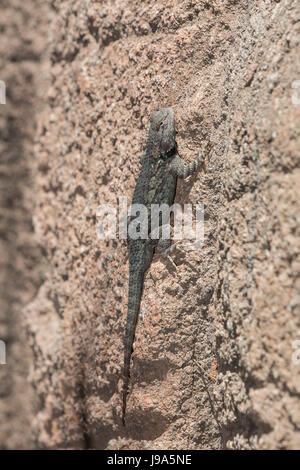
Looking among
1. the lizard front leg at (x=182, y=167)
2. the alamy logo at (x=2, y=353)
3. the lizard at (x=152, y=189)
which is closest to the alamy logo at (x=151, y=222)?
the lizard at (x=152, y=189)

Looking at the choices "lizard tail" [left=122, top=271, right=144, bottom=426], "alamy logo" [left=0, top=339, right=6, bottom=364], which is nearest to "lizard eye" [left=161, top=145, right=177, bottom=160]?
"lizard tail" [left=122, top=271, right=144, bottom=426]

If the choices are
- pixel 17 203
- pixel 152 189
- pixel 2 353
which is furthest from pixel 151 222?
pixel 2 353

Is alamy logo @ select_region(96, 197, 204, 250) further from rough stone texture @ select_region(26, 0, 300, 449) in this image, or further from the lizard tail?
the lizard tail

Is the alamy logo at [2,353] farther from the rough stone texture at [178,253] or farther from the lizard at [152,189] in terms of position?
Result: the lizard at [152,189]

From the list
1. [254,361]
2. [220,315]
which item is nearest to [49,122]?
[220,315]

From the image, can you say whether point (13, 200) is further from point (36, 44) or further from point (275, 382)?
point (275, 382)

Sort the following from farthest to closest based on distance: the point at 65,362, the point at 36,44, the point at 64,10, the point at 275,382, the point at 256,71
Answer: the point at 36,44, the point at 64,10, the point at 65,362, the point at 256,71, the point at 275,382
